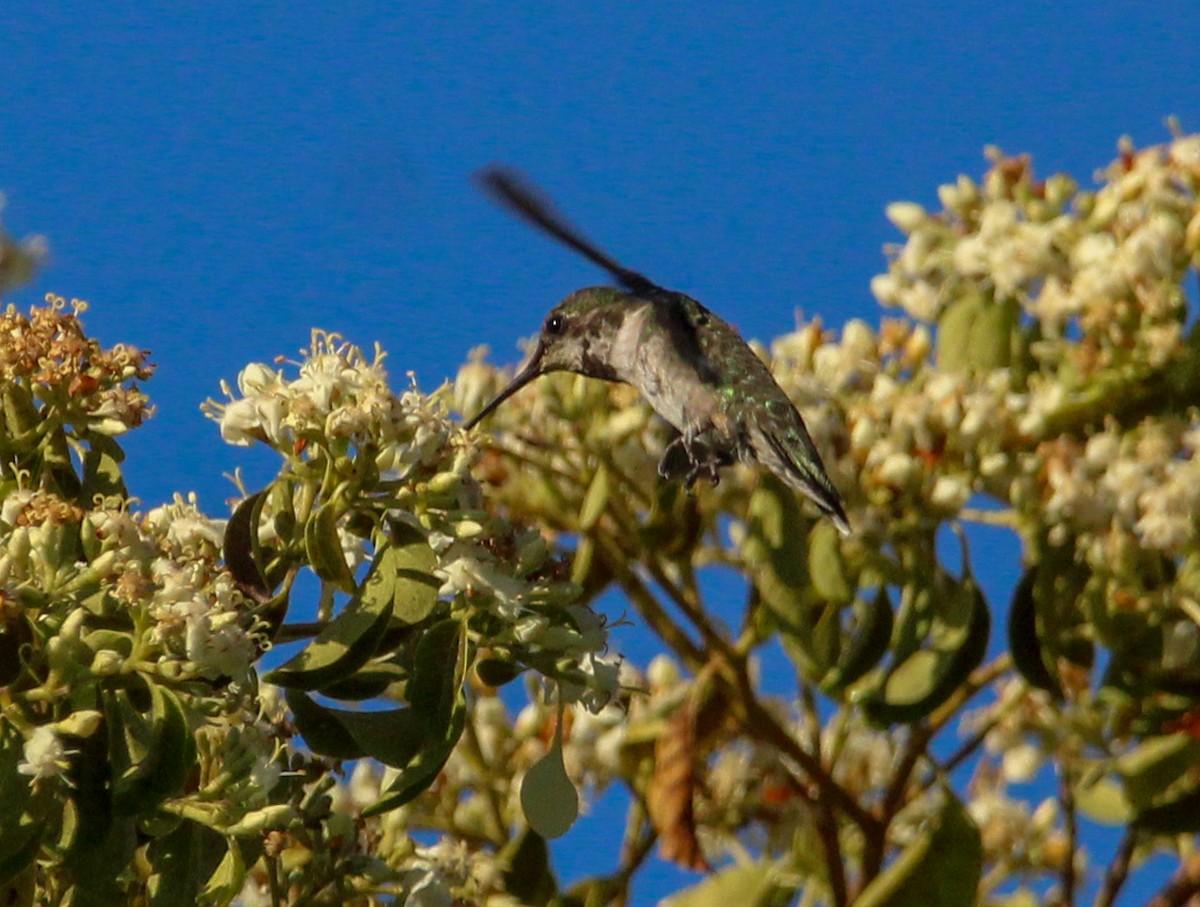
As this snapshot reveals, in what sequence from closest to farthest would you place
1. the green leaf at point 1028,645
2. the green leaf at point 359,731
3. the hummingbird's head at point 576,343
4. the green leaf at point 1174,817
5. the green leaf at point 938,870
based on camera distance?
the green leaf at point 359,731, the green leaf at point 938,870, the green leaf at point 1028,645, the green leaf at point 1174,817, the hummingbird's head at point 576,343

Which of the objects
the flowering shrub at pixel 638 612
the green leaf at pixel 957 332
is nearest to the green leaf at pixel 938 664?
the flowering shrub at pixel 638 612

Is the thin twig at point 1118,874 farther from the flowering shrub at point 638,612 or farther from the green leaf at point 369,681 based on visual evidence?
the green leaf at point 369,681

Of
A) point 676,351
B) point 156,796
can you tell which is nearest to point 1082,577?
point 676,351

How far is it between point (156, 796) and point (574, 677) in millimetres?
624

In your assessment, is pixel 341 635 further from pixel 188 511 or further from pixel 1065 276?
pixel 1065 276

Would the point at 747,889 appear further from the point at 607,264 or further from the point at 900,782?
the point at 607,264

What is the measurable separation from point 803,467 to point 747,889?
2.52ft

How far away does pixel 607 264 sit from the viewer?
422cm

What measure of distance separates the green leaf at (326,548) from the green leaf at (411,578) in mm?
53

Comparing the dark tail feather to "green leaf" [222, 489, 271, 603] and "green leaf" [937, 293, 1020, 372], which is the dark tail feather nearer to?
"green leaf" [937, 293, 1020, 372]

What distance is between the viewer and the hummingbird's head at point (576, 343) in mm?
4250

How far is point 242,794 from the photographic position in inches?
102

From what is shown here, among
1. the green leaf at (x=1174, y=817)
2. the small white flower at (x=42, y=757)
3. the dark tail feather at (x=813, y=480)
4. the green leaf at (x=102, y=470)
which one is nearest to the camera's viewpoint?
the small white flower at (x=42, y=757)

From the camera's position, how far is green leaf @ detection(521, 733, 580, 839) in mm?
3051
